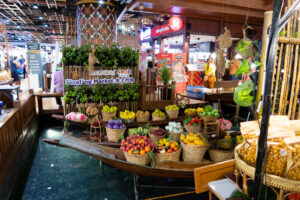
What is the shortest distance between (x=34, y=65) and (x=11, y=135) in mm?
7427

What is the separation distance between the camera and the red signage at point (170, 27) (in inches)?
351

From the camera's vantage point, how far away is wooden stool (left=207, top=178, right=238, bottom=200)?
2.22 meters

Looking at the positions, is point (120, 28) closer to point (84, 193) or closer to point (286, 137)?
point (84, 193)

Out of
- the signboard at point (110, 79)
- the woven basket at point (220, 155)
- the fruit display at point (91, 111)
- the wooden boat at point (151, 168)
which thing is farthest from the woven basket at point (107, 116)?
the woven basket at point (220, 155)

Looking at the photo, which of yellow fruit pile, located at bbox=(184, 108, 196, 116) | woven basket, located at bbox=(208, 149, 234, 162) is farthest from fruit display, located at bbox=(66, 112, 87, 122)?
woven basket, located at bbox=(208, 149, 234, 162)

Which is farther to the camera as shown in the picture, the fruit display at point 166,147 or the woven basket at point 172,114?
the woven basket at point 172,114

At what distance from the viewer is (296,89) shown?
2229mm

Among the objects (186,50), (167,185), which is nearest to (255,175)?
(167,185)

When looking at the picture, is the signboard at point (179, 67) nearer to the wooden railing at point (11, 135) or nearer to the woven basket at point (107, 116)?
the woven basket at point (107, 116)

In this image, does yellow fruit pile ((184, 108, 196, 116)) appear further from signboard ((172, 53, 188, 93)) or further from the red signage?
the red signage

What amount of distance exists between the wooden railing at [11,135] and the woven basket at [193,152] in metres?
2.72

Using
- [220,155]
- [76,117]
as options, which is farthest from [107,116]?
[220,155]

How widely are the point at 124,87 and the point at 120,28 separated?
12.8ft

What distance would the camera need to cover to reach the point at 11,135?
149 inches
